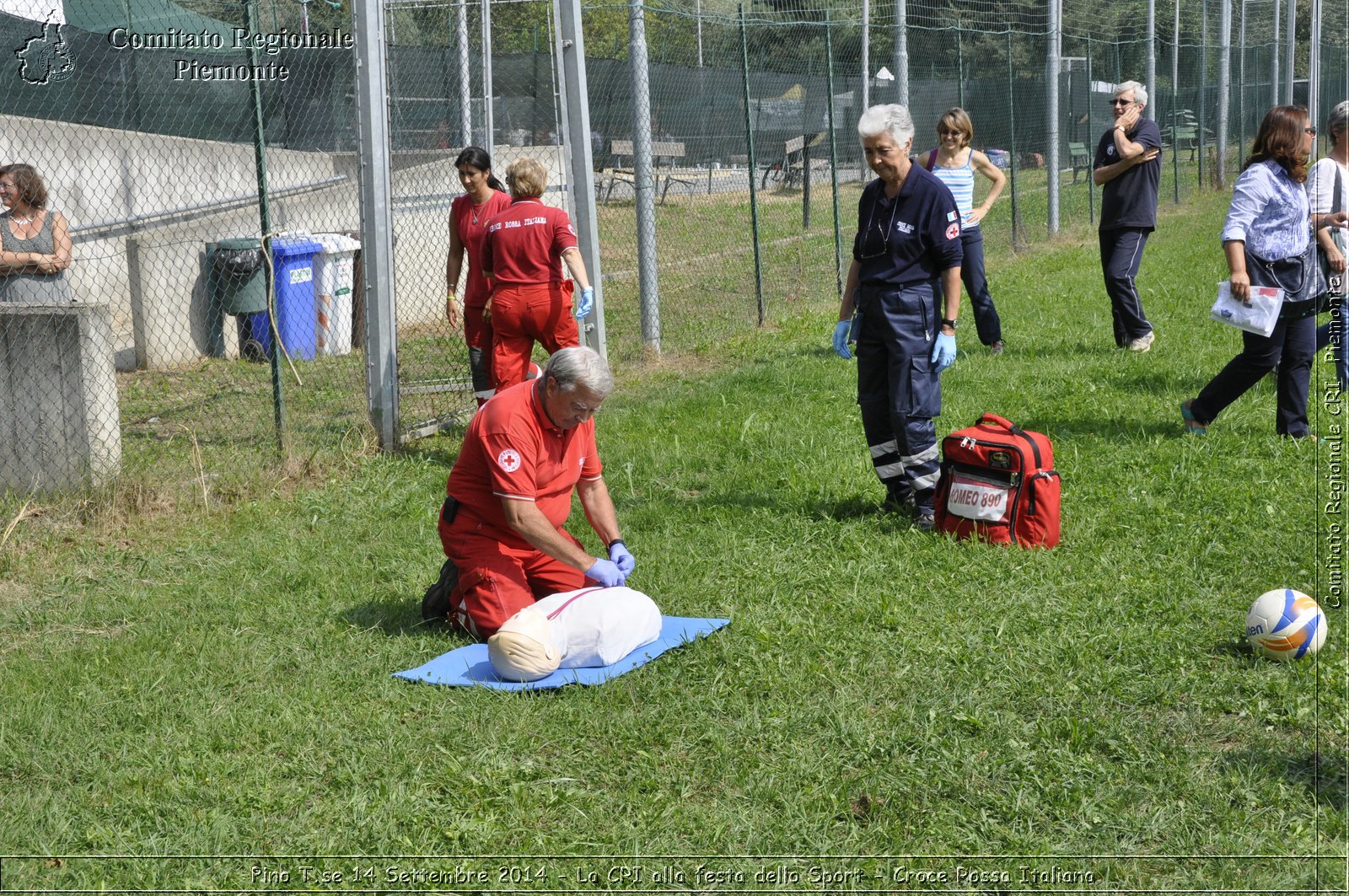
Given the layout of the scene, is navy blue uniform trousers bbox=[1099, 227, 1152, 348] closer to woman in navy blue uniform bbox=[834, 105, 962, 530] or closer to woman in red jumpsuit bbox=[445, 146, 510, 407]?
woman in navy blue uniform bbox=[834, 105, 962, 530]

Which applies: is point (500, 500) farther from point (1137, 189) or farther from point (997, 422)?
point (1137, 189)

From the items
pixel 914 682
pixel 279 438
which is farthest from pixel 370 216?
pixel 914 682

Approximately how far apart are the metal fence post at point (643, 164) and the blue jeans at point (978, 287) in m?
2.54

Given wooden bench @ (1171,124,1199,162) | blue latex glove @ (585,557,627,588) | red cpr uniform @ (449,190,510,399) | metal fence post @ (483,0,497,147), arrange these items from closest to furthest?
blue latex glove @ (585,557,627,588) < red cpr uniform @ (449,190,510,399) < metal fence post @ (483,0,497,147) < wooden bench @ (1171,124,1199,162)

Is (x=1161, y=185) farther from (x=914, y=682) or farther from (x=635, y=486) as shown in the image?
(x=914, y=682)

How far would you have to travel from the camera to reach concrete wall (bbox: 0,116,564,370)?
32.4ft

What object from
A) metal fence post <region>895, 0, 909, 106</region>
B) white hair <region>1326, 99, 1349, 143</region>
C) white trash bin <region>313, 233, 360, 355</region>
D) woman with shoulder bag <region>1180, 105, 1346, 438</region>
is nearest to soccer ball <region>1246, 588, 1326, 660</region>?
woman with shoulder bag <region>1180, 105, 1346, 438</region>

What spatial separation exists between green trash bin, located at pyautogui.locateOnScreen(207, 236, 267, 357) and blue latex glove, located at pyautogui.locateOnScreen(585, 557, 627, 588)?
699 centimetres

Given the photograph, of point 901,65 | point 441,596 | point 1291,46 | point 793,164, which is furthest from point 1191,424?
point 1291,46

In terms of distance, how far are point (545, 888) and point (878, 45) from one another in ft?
80.5

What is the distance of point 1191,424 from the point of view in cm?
718

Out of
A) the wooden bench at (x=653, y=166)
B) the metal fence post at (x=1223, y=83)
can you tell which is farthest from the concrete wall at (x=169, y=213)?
the metal fence post at (x=1223, y=83)

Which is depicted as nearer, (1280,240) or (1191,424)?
(1280,240)

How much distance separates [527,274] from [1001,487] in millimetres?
3101
